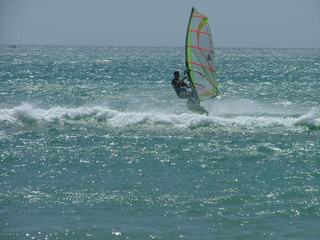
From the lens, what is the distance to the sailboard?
16219mm

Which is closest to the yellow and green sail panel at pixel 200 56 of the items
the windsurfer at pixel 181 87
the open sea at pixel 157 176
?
the windsurfer at pixel 181 87

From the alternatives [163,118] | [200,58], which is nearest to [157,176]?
[200,58]

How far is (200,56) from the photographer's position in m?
16.7

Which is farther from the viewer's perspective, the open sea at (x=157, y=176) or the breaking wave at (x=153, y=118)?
the breaking wave at (x=153, y=118)

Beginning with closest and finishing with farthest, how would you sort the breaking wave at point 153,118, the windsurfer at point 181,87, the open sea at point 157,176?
the open sea at point 157,176, the windsurfer at point 181,87, the breaking wave at point 153,118

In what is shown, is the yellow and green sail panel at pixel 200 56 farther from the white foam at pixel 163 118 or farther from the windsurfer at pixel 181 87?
the white foam at pixel 163 118

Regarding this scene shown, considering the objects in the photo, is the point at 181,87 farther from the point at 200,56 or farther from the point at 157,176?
the point at 157,176

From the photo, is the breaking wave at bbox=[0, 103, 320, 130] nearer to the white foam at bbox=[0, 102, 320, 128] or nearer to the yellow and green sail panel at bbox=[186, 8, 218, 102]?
the white foam at bbox=[0, 102, 320, 128]

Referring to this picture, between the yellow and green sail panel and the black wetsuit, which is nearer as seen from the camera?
the yellow and green sail panel

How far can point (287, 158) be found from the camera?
13.3 metres

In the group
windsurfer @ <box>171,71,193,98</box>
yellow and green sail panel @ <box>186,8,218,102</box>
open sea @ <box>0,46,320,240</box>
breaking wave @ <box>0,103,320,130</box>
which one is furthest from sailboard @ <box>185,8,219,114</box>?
open sea @ <box>0,46,320,240</box>

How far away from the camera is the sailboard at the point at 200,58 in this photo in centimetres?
1622

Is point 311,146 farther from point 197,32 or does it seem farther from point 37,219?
point 37,219

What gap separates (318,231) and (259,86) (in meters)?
30.6
